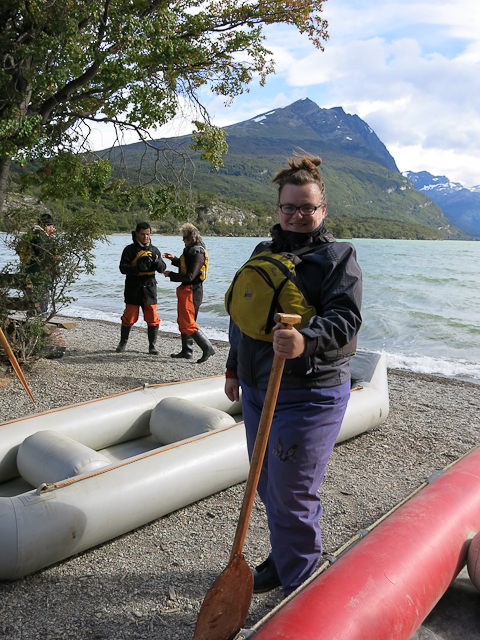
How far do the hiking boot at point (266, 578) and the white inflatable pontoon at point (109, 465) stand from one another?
885mm

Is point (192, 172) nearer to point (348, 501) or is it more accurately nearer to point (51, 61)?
point (51, 61)

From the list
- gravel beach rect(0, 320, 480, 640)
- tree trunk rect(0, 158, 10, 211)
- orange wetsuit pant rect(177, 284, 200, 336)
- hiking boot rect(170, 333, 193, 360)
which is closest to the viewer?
gravel beach rect(0, 320, 480, 640)

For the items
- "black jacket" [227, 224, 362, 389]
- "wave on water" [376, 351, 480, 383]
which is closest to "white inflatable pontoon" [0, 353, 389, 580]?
"black jacket" [227, 224, 362, 389]

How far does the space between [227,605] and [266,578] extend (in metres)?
0.59

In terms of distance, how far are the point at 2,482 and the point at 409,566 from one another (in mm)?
2880

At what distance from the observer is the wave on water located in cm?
999

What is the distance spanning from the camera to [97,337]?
10.4 m

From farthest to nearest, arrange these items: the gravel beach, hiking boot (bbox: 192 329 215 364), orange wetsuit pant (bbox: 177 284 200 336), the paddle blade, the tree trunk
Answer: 1. hiking boot (bbox: 192 329 215 364)
2. orange wetsuit pant (bbox: 177 284 200 336)
3. the tree trunk
4. the gravel beach
5. the paddle blade

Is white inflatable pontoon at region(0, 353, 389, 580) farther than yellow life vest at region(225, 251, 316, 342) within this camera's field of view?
Yes

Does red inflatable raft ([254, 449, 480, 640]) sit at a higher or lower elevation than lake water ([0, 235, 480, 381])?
higher

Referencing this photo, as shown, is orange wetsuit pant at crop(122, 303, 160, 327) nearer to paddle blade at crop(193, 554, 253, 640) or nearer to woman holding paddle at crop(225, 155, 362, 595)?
woman holding paddle at crop(225, 155, 362, 595)

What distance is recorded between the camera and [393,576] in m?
2.08

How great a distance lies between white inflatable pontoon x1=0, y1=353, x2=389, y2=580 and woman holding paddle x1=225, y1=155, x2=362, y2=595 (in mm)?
1189

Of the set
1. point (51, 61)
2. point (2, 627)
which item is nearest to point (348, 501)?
point (2, 627)
